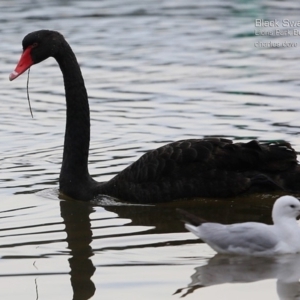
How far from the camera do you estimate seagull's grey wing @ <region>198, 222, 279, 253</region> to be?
5777mm

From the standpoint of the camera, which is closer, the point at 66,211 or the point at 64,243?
the point at 64,243

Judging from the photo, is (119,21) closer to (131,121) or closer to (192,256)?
(131,121)

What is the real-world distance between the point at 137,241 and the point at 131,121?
3.76 m

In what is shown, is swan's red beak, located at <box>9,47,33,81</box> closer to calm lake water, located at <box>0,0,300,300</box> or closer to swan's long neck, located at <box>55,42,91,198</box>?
swan's long neck, located at <box>55,42,91,198</box>

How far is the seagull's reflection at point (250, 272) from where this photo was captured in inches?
210

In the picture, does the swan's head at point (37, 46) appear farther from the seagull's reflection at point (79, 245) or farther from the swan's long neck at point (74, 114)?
the seagull's reflection at point (79, 245)

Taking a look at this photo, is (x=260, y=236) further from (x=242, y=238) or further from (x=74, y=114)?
(x=74, y=114)

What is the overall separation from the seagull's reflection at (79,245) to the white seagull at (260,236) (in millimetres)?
730

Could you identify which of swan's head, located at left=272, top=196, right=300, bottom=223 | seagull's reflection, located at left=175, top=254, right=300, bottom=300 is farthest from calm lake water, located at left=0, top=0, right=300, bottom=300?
swan's head, located at left=272, top=196, right=300, bottom=223

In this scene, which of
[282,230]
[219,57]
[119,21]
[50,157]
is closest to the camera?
[282,230]

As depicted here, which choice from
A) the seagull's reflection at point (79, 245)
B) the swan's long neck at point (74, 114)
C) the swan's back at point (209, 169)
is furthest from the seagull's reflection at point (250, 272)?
the swan's long neck at point (74, 114)

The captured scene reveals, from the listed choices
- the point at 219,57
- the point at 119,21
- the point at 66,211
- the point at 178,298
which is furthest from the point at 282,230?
the point at 119,21

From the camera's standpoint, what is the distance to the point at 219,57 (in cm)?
1345

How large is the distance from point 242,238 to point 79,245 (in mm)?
1149
